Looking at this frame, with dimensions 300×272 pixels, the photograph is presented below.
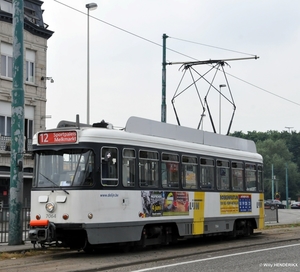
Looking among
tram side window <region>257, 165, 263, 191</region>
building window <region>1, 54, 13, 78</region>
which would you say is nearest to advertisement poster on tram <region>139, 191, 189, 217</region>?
tram side window <region>257, 165, 263, 191</region>

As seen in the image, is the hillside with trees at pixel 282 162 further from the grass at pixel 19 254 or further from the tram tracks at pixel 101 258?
the grass at pixel 19 254

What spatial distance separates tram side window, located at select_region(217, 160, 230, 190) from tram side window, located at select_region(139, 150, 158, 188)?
3547 millimetres

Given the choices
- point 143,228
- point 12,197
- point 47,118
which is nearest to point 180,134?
point 143,228

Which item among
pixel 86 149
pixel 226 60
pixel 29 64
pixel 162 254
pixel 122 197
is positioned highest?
pixel 29 64

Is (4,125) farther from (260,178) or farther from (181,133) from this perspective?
(181,133)

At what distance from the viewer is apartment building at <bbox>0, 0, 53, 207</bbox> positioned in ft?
117

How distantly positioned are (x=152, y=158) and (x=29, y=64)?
2246cm

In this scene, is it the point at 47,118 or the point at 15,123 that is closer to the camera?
the point at 15,123

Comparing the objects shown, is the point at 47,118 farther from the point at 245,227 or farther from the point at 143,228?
the point at 143,228

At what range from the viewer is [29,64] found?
37812 millimetres

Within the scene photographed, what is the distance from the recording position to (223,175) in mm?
20250

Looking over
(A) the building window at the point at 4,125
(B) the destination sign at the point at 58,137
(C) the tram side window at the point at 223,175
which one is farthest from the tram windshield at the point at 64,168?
Result: (A) the building window at the point at 4,125

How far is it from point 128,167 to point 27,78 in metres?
23.0

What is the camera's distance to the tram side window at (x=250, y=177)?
71.6ft
